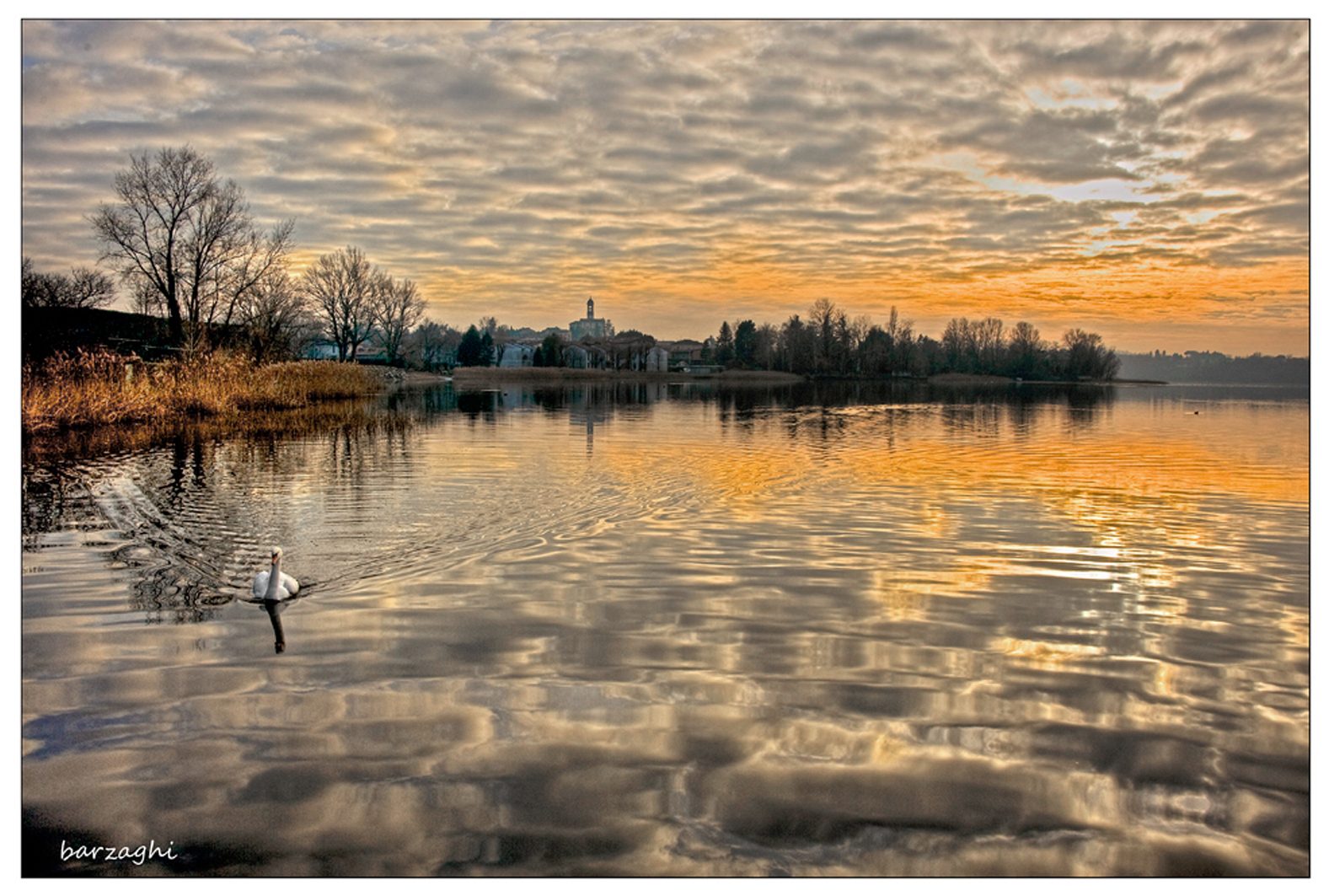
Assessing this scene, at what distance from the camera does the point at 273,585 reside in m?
8.36

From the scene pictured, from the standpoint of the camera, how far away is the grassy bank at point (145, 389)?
78.1 ft

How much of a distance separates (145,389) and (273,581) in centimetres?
2519

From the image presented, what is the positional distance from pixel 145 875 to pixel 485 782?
176 centimetres

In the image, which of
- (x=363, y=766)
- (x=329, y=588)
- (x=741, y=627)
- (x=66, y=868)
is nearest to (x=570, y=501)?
(x=329, y=588)

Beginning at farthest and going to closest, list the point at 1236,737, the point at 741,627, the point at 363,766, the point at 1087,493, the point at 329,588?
the point at 1087,493 < the point at 329,588 < the point at 741,627 < the point at 1236,737 < the point at 363,766

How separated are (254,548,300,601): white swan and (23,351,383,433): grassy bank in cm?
1867

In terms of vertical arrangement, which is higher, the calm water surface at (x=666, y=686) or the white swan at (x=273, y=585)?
the white swan at (x=273, y=585)

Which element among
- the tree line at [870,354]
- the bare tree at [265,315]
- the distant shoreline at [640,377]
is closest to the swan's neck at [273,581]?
the bare tree at [265,315]

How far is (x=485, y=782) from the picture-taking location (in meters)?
4.91

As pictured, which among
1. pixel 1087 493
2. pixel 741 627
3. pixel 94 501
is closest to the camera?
pixel 741 627

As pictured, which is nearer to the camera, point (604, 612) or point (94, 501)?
point (604, 612)

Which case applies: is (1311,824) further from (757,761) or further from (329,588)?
(329,588)
